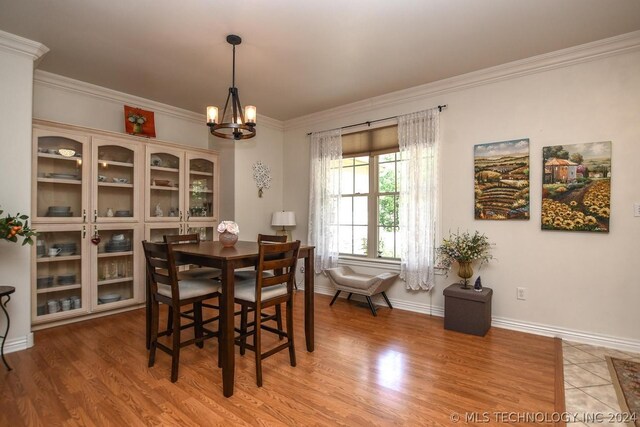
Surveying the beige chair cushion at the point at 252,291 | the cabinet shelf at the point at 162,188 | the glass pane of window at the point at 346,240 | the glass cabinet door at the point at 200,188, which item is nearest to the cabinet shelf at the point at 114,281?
the glass cabinet door at the point at 200,188

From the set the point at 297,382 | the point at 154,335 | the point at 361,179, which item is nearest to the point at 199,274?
the point at 154,335

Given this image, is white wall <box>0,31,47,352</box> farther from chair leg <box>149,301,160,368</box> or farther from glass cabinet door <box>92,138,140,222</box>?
chair leg <box>149,301,160,368</box>

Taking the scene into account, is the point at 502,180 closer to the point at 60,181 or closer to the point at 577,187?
the point at 577,187

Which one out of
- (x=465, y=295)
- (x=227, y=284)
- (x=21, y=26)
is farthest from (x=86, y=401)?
(x=465, y=295)

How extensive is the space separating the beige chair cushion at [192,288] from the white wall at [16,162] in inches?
54.5

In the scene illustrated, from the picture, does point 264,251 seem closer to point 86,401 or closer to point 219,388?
point 219,388

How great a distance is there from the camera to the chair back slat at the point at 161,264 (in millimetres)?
2209

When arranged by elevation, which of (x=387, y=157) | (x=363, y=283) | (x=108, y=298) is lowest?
(x=108, y=298)

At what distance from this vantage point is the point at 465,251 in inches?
133

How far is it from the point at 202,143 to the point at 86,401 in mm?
3700

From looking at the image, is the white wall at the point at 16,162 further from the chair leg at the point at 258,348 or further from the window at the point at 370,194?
the window at the point at 370,194

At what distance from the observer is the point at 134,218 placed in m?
3.87

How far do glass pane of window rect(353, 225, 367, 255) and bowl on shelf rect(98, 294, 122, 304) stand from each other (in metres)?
2.98

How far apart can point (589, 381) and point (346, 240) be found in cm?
297
